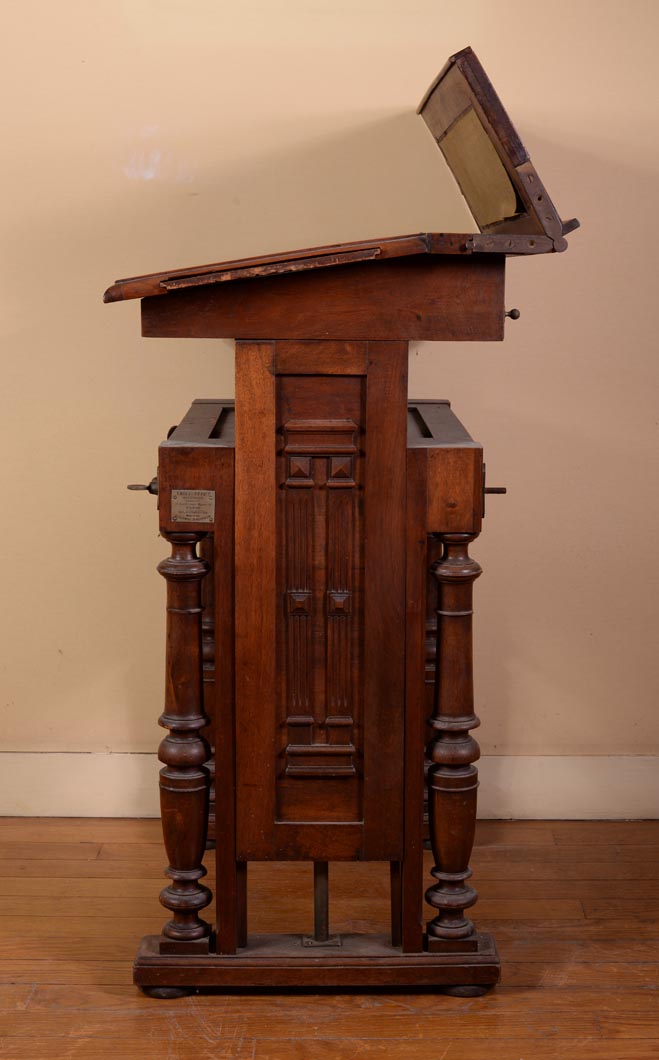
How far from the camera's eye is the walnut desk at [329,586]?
229cm

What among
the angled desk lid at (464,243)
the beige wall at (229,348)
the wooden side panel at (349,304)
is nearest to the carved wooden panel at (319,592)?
the wooden side panel at (349,304)

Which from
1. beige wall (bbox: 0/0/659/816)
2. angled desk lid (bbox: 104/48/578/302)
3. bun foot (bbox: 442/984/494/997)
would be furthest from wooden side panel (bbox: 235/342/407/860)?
beige wall (bbox: 0/0/659/816)

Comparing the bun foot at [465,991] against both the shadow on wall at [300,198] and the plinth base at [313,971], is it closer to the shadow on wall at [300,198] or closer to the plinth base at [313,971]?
the plinth base at [313,971]

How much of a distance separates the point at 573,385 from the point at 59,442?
1.28m

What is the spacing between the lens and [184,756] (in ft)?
7.97

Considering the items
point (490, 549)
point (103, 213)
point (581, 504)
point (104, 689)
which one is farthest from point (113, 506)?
point (581, 504)

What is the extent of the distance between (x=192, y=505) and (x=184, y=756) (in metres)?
0.48

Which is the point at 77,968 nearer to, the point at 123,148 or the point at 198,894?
the point at 198,894

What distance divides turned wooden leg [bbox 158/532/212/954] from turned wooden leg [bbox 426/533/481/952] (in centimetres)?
44

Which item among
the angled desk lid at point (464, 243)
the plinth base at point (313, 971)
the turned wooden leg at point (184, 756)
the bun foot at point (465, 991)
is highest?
the angled desk lid at point (464, 243)

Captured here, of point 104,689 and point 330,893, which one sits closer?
point 330,893

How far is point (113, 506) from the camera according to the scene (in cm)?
326

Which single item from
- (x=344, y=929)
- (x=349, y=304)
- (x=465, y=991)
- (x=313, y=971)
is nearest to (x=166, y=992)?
(x=313, y=971)

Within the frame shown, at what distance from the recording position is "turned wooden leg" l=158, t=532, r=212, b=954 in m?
2.38
